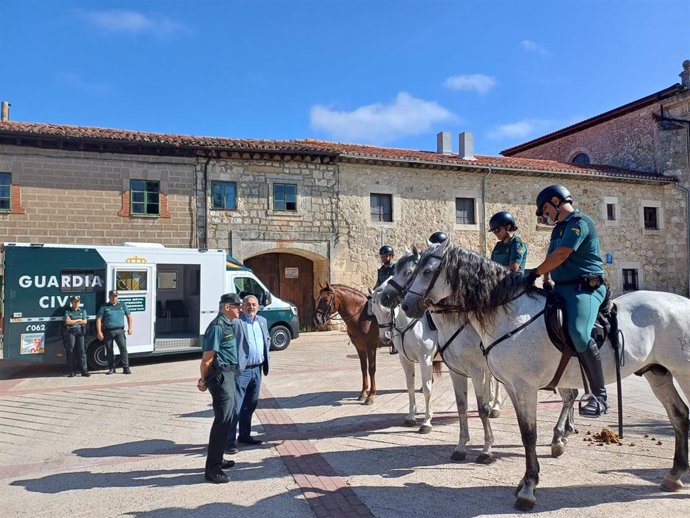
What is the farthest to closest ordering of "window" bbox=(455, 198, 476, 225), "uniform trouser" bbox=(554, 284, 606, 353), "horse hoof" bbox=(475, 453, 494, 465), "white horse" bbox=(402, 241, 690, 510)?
"window" bbox=(455, 198, 476, 225) → "horse hoof" bbox=(475, 453, 494, 465) → "white horse" bbox=(402, 241, 690, 510) → "uniform trouser" bbox=(554, 284, 606, 353)

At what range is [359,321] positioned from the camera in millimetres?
7328

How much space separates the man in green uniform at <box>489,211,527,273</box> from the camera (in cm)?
536

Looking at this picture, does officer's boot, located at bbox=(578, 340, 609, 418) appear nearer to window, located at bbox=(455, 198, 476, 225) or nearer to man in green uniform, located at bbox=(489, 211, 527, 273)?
man in green uniform, located at bbox=(489, 211, 527, 273)

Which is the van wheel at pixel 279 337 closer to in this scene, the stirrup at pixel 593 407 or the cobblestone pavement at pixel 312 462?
the cobblestone pavement at pixel 312 462

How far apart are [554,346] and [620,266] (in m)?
20.6

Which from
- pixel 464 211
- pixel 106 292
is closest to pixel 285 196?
pixel 464 211

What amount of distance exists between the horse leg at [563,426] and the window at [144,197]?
1425 cm

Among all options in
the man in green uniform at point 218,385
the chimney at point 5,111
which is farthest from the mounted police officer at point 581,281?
the chimney at point 5,111

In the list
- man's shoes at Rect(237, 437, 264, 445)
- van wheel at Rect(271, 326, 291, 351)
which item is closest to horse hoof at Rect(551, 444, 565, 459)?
man's shoes at Rect(237, 437, 264, 445)

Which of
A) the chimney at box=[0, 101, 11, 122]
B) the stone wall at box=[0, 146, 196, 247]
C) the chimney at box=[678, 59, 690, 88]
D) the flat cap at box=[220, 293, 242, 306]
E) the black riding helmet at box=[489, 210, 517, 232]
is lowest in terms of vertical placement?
the flat cap at box=[220, 293, 242, 306]

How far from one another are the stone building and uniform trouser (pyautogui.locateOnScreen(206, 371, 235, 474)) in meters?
12.7

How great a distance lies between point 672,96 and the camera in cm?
2125

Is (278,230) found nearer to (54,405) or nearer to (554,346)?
(54,405)

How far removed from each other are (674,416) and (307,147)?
605 inches
